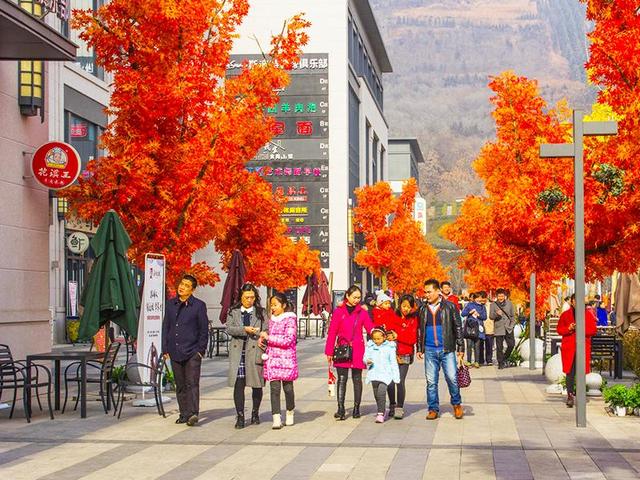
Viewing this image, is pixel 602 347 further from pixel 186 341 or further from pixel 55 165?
pixel 55 165

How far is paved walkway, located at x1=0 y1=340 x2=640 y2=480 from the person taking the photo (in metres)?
10.7

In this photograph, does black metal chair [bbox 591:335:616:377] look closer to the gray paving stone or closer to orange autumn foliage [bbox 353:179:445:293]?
the gray paving stone

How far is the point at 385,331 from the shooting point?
16.0m

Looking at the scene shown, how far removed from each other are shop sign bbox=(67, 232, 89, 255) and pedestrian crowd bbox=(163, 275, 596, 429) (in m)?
23.0

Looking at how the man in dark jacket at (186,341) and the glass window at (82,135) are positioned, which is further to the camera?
the glass window at (82,135)

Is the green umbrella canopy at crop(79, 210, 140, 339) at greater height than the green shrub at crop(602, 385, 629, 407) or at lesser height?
greater

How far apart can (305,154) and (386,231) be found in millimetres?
9322

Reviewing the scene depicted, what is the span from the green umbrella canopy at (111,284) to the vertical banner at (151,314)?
0.38m

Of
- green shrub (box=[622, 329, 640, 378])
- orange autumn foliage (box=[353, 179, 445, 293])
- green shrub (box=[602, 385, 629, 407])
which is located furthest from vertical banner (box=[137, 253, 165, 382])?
orange autumn foliage (box=[353, 179, 445, 293])

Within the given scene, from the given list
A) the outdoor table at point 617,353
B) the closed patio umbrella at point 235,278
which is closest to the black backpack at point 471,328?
the outdoor table at point 617,353

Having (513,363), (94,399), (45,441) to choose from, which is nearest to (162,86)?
(94,399)

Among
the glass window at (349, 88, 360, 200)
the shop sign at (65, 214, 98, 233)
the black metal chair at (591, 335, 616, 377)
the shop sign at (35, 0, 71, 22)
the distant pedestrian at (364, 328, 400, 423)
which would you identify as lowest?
the black metal chair at (591, 335, 616, 377)

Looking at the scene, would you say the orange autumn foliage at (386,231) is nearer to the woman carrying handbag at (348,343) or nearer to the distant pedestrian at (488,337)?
the distant pedestrian at (488,337)

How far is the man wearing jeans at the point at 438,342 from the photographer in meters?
15.6
